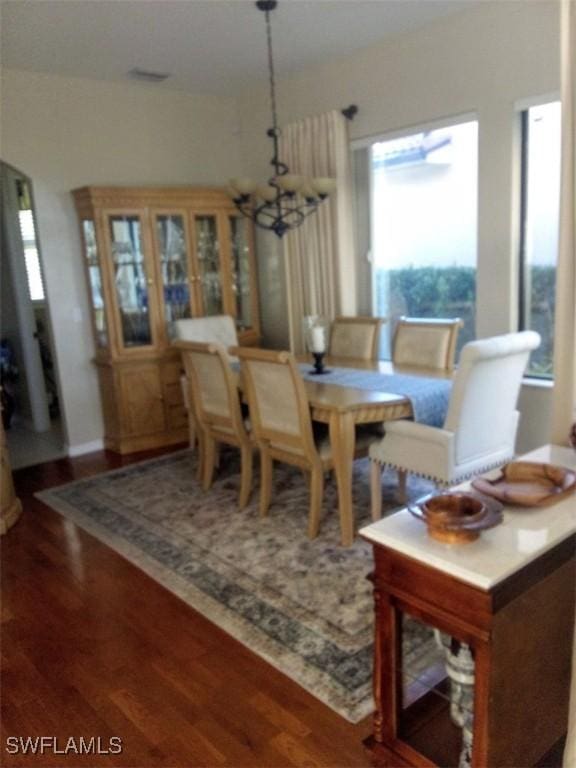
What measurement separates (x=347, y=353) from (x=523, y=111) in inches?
73.8

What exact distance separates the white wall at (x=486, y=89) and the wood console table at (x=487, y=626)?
2422 millimetres

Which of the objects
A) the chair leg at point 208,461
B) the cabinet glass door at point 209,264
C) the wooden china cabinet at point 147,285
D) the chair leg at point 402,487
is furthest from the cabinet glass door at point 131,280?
the chair leg at point 402,487

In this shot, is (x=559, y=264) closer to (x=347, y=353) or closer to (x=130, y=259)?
(x=347, y=353)

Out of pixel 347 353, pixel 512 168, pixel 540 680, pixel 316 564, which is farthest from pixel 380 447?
pixel 512 168

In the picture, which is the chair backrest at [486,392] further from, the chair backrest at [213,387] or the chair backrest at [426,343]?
the chair backrest at [213,387]

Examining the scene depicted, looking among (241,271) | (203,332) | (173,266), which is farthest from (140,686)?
(241,271)

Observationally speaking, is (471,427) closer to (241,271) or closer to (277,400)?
(277,400)

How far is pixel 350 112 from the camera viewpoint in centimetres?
451

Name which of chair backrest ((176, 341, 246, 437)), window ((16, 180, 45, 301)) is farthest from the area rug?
window ((16, 180, 45, 301))

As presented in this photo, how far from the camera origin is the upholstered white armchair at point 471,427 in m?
2.67

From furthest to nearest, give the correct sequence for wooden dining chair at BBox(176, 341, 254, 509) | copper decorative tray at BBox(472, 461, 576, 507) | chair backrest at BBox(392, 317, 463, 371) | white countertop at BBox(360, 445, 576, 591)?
chair backrest at BBox(392, 317, 463, 371)
wooden dining chair at BBox(176, 341, 254, 509)
copper decorative tray at BBox(472, 461, 576, 507)
white countertop at BBox(360, 445, 576, 591)

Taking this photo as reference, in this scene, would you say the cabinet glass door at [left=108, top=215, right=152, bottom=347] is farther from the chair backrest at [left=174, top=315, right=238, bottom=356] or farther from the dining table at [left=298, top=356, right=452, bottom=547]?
the dining table at [left=298, top=356, right=452, bottom=547]

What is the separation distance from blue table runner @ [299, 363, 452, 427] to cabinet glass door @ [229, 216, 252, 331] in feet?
6.11

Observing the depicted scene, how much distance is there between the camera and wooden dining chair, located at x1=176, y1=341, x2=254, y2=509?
11.4 ft
